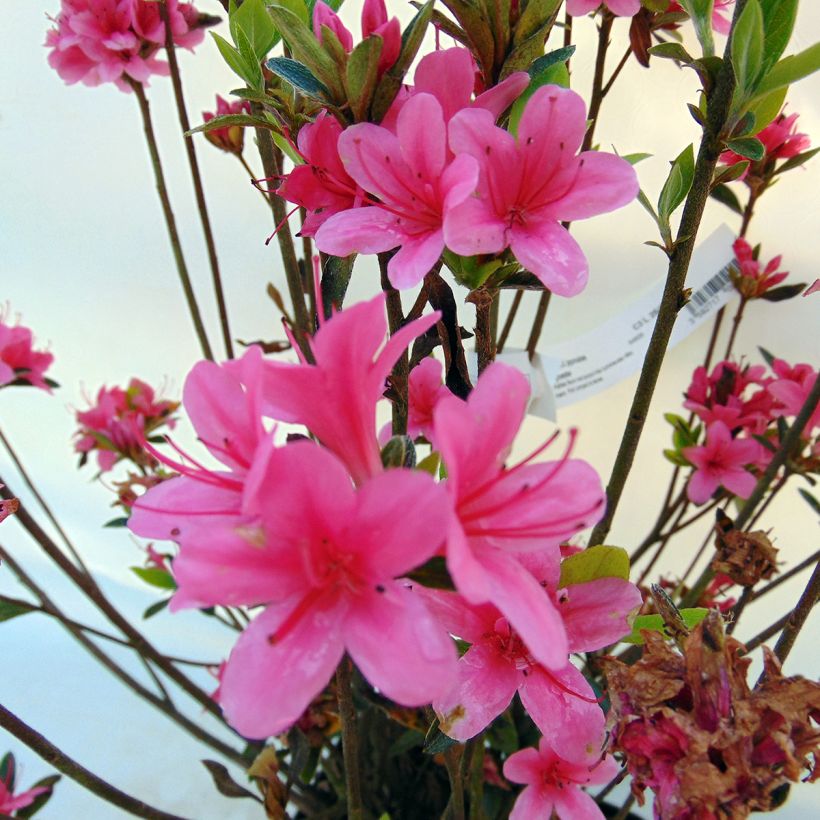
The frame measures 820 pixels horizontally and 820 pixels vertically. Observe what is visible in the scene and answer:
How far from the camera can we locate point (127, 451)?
0.89m

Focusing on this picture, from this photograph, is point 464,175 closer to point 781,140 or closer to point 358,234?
point 358,234

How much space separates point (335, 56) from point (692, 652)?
0.31 metres

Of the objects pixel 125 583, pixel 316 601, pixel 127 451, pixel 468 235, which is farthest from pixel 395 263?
pixel 125 583

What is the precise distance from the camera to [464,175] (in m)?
0.31

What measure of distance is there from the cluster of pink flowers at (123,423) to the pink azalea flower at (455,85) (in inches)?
24.1

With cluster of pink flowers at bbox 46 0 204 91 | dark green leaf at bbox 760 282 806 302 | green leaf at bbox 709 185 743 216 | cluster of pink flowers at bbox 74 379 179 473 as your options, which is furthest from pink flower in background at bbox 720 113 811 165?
cluster of pink flowers at bbox 74 379 179 473

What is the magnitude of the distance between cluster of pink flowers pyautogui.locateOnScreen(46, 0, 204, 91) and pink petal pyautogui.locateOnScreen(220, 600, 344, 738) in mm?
616

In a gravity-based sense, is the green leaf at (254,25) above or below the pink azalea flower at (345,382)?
above

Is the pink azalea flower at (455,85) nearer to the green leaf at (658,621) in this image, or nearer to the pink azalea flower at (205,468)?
the pink azalea flower at (205,468)

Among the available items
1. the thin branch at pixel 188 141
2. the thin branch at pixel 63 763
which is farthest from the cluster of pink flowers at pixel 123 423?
the thin branch at pixel 63 763

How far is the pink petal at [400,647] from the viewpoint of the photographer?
25 cm

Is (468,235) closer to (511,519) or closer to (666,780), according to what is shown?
(511,519)

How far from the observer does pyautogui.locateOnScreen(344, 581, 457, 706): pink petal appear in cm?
25

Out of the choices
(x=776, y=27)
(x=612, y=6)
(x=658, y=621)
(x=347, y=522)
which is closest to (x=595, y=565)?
(x=658, y=621)
